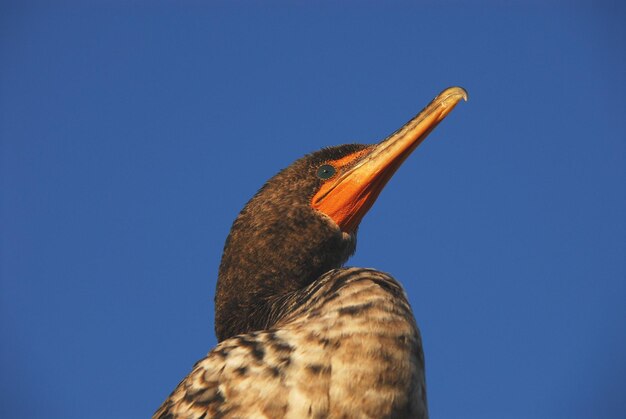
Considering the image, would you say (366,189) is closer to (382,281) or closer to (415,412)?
(382,281)

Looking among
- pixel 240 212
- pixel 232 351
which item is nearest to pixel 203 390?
pixel 232 351

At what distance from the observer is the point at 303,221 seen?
496cm

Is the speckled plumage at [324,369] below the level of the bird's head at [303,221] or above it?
below

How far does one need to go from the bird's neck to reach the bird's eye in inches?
12.4

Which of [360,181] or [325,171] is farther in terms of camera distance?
[325,171]

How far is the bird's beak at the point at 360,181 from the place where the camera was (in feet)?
16.1

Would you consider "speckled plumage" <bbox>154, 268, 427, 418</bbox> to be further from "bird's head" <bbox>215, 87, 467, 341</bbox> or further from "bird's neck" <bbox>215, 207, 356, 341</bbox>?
"bird's neck" <bbox>215, 207, 356, 341</bbox>

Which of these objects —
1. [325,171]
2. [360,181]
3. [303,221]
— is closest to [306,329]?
[303,221]

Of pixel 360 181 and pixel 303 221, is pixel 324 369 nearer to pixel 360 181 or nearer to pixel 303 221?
pixel 303 221

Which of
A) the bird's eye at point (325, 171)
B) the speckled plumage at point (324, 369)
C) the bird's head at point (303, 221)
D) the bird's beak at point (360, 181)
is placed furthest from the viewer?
the bird's eye at point (325, 171)

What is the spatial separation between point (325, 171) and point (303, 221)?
0.46 meters

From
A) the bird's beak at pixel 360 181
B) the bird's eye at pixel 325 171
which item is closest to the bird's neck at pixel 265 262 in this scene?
the bird's beak at pixel 360 181

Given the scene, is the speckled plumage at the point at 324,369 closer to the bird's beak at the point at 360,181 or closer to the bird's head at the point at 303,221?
the bird's head at the point at 303,221

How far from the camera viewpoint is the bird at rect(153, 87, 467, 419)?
3.42 m
